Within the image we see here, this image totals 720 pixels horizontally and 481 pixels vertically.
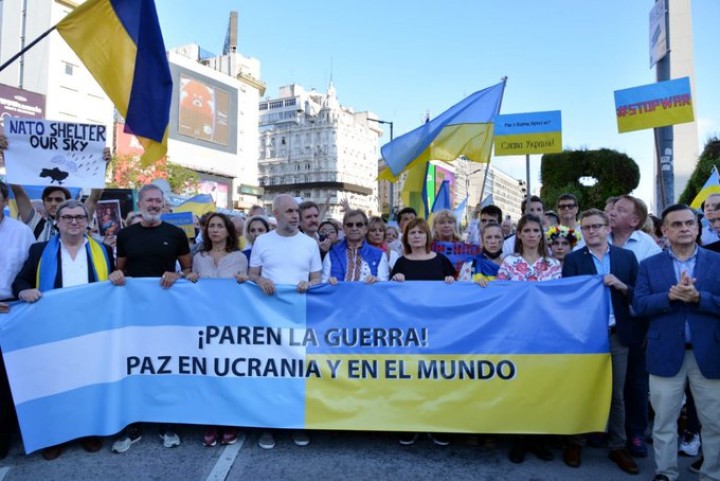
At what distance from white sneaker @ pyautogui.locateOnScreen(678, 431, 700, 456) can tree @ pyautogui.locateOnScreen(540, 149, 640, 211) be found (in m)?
20.3

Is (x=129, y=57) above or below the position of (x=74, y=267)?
above

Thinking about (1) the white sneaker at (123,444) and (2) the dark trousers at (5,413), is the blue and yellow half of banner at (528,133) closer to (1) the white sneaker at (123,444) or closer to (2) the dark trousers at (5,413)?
(1) the white sneaker at (123,444)

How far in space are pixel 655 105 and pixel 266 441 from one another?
19.5ft

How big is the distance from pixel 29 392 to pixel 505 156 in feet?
21.7

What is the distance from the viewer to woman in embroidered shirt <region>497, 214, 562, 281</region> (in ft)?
14.1

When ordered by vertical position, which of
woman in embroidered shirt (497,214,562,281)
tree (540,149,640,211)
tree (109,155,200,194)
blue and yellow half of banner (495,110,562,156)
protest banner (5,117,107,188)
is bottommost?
woman in embroidered shirt (497,214,562,281)

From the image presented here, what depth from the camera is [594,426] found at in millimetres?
3836

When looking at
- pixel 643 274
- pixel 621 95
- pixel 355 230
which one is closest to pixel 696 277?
pixel 643 274

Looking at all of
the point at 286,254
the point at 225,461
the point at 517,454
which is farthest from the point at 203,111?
the point at 517,454

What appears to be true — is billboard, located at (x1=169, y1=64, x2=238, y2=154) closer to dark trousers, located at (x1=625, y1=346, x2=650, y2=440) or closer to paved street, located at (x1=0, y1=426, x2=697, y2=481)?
paved street, located at (x1=0, y1=426, x2=697, y2=481)

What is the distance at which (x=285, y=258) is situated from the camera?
440cm

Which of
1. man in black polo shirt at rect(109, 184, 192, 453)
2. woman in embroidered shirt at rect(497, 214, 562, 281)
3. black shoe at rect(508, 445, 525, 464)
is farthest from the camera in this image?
man in black polo shirt at rect(109, 184, 192, 453)

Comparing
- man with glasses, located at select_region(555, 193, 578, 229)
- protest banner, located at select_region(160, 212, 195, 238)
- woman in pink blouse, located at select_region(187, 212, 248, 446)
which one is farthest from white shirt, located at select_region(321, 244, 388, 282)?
protest banner, located at select_region(160, 212, 195, 238)

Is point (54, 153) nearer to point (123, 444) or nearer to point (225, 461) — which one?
point (123, 444)
